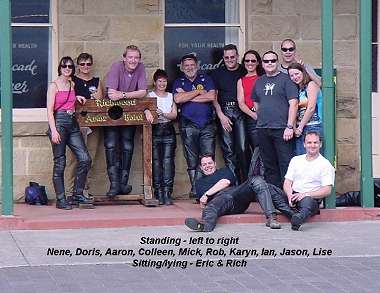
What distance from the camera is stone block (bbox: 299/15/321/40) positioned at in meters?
12.8

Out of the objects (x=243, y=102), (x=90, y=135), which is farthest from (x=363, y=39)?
(x=90, y=135)

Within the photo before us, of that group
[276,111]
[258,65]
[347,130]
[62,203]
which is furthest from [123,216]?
[347,130]

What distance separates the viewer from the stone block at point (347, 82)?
12891mm

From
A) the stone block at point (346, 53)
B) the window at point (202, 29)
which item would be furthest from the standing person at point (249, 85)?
the stone block at point (346, 53)

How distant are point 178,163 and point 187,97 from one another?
1065 millimetres

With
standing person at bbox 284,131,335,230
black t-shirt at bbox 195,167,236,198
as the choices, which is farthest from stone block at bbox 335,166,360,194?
black t-shirt at bbox 195,167,236,198

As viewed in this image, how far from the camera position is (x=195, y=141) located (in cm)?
1210

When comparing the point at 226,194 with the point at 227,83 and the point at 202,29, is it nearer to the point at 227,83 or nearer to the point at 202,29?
the point at 227,83

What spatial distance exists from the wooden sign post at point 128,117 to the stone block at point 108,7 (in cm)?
134

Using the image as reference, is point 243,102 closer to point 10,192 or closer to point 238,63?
point 238,63

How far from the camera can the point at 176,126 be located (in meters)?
12.5

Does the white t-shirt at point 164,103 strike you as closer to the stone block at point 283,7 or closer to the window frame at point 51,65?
the window frame at point 51,65

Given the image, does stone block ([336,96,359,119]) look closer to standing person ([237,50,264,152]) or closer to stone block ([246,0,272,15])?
standing person ([237,50,264,152])

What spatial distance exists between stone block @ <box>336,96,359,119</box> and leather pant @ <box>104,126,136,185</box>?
2.80 metres
